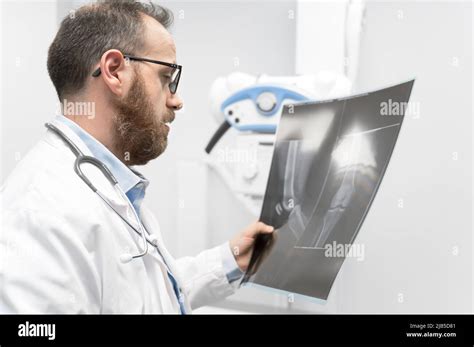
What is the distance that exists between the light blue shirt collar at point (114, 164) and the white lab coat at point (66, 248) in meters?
0.03

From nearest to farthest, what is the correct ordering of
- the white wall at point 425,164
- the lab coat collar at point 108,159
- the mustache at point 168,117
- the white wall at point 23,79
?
the lab coat collar at point 108,159 → the mustache at point 168,117 → the white wall at point 425,164 → the white wall at point 23,79

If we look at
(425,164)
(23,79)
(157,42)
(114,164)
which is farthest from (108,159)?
(23,79)

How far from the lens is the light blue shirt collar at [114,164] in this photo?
1.08 m

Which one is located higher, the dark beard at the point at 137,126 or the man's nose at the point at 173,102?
the man's nose at the point at 173,102

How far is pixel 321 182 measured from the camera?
133cm

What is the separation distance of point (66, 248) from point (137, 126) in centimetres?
37

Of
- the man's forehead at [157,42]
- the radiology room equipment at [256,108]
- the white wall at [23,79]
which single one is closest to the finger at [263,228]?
the radiology room equipment at [256,108]

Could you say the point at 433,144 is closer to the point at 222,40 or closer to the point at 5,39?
the point at 222,40

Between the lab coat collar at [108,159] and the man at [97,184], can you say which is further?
the lab coat collar at [108,159]

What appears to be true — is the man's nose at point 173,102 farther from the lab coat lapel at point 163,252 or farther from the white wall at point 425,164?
the white wall at point 425,164

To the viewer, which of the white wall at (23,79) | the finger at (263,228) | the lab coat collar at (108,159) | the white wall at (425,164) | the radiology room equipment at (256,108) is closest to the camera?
the lab coat collar at (108,159)

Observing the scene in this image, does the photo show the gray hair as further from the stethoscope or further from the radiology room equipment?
the radiology room equipment

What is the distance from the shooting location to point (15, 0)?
241cm

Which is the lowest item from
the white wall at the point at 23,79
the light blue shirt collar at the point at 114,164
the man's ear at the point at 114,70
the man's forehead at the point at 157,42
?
the light blue shirt collar at the point at 114,164
